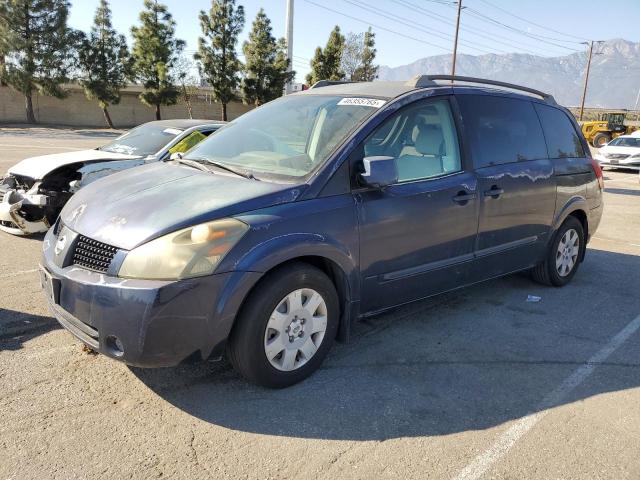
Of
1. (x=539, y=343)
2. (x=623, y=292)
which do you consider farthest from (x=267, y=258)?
(x=623, y=292)

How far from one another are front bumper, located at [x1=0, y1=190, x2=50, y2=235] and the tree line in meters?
28.5

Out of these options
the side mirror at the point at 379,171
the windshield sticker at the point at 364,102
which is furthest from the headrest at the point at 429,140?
the side mirror at the point at 379,171

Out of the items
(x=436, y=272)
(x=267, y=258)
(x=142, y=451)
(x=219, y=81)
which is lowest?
(x=142, y=451)

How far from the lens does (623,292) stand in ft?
18.1

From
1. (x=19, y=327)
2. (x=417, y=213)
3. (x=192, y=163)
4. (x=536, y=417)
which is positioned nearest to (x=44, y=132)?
(x=19, y=327)

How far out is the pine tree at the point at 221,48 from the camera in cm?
3797

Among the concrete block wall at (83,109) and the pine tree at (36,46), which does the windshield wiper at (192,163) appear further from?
the concrete block wall at (83,109)

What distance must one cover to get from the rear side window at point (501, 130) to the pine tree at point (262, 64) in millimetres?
35192

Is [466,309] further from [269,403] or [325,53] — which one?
[325,53]

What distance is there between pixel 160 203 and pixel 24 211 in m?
Result: 4.00

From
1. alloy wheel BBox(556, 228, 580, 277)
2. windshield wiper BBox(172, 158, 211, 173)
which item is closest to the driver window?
windshield wiper BBox(172, 158, 211, 173)

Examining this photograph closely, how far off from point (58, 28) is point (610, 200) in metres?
35.2

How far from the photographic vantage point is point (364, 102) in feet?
12.6

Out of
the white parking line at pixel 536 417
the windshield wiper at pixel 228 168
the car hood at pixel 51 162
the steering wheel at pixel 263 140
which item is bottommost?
the white parking line at pixel 536 417
